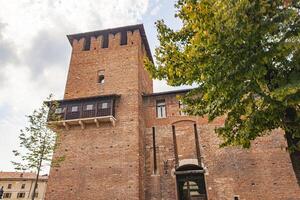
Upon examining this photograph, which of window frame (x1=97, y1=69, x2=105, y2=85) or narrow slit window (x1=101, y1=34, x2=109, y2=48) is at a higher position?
narrow slit window (x1=101, y1=34, x2=109, y2=48)

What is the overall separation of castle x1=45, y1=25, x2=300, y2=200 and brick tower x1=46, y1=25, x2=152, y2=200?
0.21 feet

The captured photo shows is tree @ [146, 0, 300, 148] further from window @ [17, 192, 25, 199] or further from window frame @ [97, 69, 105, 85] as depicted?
window @ [17, 192, 25, 199]

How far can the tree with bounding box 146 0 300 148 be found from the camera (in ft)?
20.3

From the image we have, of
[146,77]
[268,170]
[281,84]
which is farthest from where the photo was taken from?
[146,77]

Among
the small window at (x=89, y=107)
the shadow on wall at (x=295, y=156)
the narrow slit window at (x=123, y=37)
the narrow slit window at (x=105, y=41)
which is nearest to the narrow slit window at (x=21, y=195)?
the small window at (x=89, y=107)

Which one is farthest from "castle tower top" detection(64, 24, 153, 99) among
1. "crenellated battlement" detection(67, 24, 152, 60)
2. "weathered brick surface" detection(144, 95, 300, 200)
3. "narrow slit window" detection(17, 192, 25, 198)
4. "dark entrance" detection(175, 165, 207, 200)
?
"narrow slit window" detection(17, 192, 25, 198)

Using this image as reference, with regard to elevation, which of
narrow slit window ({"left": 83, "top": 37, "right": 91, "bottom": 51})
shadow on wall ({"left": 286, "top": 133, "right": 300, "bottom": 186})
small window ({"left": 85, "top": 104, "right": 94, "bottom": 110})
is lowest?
shadow on wall ({"left": 286, "top": 133, "right": 300, "bottom": 186})

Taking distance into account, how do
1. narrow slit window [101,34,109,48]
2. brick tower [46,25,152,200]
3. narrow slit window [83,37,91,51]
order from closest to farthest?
brick tower [46,25,152,200]
narrow slit window [101,34,109,48]
narrow slit window [83,37,91,51]

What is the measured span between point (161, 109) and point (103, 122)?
4692mm

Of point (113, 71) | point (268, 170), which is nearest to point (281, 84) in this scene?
point (268, 170)

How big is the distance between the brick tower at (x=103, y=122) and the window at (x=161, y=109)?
4.86ft

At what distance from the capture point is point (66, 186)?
15344 mm

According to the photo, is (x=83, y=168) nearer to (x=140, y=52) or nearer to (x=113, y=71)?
(x=113, y=71)

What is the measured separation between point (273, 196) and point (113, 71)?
570 inches
